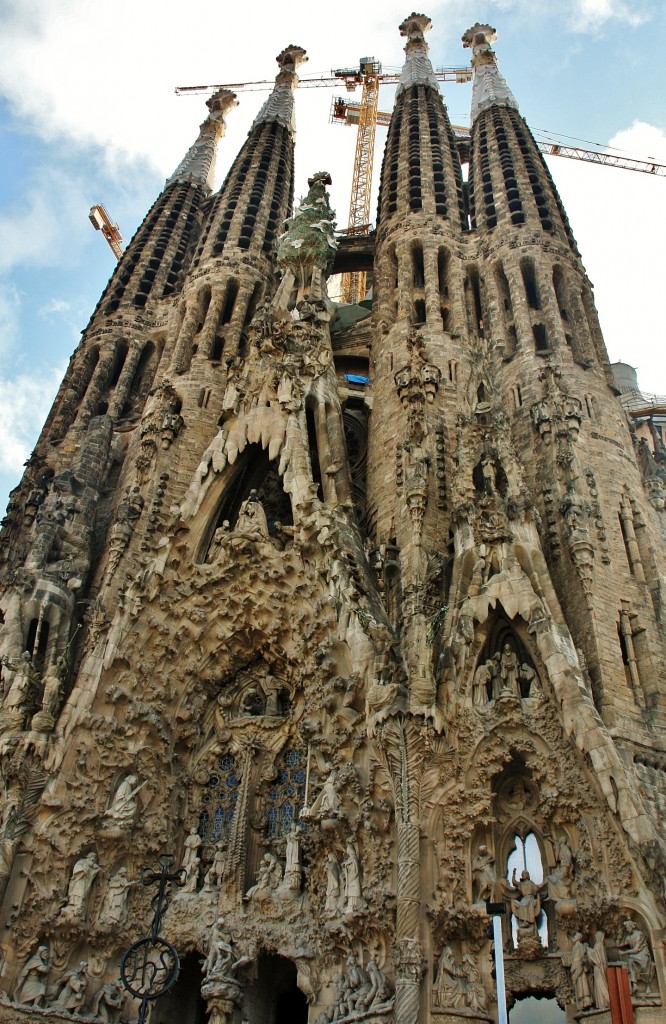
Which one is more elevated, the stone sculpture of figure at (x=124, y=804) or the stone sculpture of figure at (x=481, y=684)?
the stone sculpture of figure at (x=481, y=684)

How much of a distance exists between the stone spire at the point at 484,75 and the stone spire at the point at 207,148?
9460 mm

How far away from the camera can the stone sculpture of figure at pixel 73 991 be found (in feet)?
40.4

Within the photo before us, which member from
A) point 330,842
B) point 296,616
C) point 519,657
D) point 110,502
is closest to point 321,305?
point 110,502

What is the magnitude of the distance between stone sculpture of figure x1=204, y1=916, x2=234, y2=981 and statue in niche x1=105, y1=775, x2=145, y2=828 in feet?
6.73

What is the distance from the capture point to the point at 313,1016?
1173 centimetres

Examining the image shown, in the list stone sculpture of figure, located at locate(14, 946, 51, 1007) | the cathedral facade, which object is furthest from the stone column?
stone sculpture of figure, located at locate(14, 946, 51, 1007)

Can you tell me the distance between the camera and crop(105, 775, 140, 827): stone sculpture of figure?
1334 centimetres

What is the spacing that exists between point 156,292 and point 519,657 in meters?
16.8

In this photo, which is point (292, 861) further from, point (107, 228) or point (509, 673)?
point (107, 228)

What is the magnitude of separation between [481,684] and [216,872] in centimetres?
512

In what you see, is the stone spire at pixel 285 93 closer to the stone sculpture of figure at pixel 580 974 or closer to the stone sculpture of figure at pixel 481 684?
the stone sculpture of figure at pixel 481 684

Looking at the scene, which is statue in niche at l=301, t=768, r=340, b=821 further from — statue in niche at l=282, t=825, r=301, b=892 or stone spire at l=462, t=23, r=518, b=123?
stone spire at l=462, t=23, r=518, b=123

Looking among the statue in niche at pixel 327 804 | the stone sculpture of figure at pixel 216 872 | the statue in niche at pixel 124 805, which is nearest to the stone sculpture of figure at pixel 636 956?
the statue in niche at pixel 327 804

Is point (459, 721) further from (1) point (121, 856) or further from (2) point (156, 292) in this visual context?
(2) point (156, 292)
